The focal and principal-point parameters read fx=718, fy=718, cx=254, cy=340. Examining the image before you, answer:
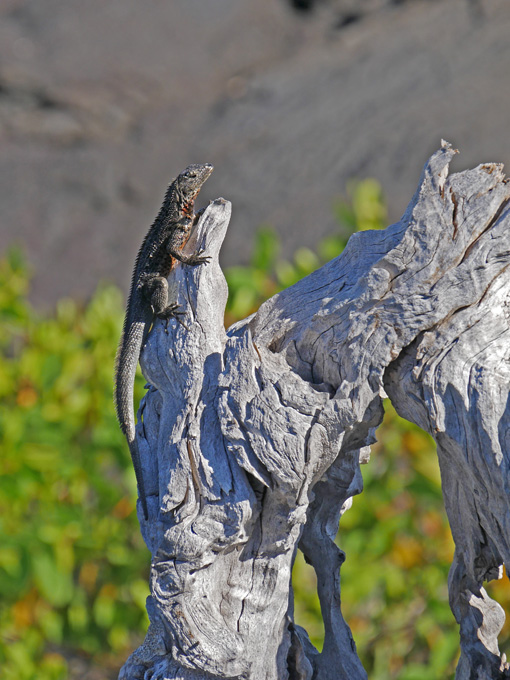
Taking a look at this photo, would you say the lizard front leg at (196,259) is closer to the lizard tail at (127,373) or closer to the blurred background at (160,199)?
the lizard tail at (127,373)

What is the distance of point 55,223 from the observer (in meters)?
11.3

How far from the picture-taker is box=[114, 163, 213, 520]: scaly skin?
8.25ft

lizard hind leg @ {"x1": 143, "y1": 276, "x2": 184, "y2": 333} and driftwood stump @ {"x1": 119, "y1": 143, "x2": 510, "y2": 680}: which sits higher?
lizard hind leg @ {"x1": 143, "y1": 276, "x2": 184, "y2": 333}

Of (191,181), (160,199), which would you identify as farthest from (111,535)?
(160,199)

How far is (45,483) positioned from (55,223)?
8253 mm

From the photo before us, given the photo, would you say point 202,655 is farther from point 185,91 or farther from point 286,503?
point 185,91

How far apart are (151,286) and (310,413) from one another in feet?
4.64

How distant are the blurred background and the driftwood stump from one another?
55.4 inches

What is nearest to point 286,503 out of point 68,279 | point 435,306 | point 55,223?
point 435,306

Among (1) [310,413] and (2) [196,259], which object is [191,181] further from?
(1) [310,413]

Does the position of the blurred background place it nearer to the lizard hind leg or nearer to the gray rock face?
the gray rock face

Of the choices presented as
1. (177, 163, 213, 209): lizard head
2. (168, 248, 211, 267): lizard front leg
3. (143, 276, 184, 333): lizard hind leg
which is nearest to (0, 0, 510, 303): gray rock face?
(177, 163, 213, 209): lizard head

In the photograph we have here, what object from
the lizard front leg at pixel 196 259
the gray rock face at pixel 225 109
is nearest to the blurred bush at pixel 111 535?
the lizard front leg at pixel 196 259

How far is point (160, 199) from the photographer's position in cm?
1129
